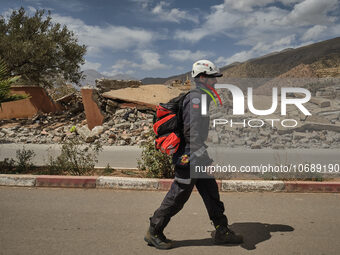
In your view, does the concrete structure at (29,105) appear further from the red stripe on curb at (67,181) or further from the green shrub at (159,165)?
the green shrub at (159,165)

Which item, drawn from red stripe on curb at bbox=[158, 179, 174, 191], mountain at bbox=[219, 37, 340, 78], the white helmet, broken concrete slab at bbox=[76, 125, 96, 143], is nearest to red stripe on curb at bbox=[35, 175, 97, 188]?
red stripe on curb at bbox=[158, 179, 174, 191]

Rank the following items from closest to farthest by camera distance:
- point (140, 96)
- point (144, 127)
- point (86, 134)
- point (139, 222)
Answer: point (139, 222)
point (86, 134)
point (144, 127)
point (140, 96)

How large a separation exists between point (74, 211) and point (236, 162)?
3.94 m

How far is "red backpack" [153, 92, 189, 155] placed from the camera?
3.40 m

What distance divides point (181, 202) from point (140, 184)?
7.95 ft

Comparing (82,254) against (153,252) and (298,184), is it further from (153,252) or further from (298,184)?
(298,184)

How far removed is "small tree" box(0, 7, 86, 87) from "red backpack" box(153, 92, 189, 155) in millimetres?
14104

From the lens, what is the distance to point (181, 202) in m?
3.50

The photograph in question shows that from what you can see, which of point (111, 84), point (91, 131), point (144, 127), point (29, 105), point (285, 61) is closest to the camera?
point (144, 127)

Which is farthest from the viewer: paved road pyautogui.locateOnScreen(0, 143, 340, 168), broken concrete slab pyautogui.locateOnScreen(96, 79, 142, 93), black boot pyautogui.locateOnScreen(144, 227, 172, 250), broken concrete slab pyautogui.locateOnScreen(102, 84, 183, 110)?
broken concrete slab pyautogui.locateOnScreen(96, 79, 142, 93)

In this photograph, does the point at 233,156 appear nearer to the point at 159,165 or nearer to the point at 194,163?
the point at 159,165

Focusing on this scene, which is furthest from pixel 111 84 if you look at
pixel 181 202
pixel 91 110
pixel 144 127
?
pixel 181 202

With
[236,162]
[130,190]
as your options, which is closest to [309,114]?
[236,162]

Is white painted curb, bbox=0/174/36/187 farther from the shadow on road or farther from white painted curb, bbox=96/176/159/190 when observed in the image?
the shadow on road
